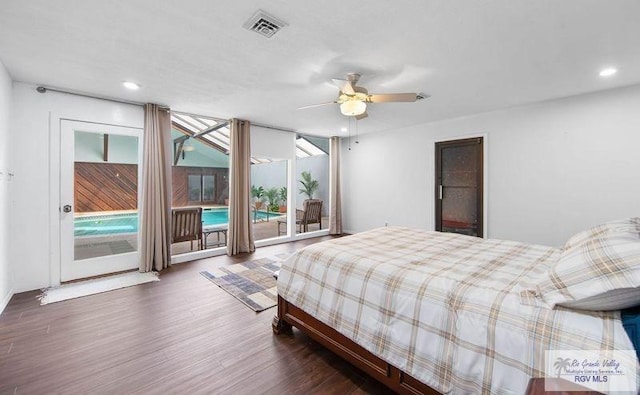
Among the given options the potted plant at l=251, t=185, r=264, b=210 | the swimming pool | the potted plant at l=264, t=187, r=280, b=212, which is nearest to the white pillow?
the swimming pool

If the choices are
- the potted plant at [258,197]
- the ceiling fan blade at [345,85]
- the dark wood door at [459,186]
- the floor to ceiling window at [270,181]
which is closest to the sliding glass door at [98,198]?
the floor to ceiling window at [270,181]

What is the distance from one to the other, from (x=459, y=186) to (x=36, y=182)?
6.17 m

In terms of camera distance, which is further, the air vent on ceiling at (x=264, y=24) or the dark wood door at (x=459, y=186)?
the dark wood door at (x=459, y=186)

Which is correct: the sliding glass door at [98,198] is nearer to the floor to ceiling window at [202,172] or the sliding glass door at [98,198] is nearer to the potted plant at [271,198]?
the floor to ceiling window at [202,172]

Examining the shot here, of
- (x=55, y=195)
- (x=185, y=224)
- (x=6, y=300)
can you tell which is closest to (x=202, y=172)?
(x=185, y=224)

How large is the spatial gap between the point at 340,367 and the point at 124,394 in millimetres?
1382

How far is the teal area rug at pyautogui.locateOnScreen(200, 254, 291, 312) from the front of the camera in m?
2.91

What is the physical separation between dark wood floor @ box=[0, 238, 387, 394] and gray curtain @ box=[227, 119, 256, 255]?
1899 millimetres

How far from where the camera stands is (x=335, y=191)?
6.59 m

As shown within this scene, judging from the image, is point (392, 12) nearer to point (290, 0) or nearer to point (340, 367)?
point (290, 0)

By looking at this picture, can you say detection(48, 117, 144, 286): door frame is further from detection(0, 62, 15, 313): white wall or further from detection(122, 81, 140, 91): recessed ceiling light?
detection(122, 81, 140, 91): recessed ceiling light

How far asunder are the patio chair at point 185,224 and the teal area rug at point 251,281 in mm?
1165

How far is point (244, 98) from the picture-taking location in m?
3.62

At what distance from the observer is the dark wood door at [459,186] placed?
179 inches
